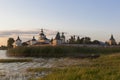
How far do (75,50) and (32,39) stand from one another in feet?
208

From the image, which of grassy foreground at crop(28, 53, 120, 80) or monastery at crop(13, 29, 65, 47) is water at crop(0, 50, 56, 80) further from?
monastery at crop(13, 29, 65, 47)

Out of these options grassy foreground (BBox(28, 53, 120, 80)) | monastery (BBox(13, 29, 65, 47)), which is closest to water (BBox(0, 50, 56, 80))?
grassy foreground (BBox(28, 53, 120, 80))

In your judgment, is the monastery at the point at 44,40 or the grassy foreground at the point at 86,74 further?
the monastery at the point at 44,40

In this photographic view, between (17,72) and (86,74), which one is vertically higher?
(86,74)

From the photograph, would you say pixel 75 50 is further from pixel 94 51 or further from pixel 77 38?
pixel 77 38

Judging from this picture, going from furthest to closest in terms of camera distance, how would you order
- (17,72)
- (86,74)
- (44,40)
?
(44,40) → (17,72) → (86,74)

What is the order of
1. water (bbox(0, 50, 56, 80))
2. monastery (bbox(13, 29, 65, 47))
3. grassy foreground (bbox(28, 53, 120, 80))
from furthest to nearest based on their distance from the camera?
monastery (bbox(13, 29, 65, 47)), water (bbox(0, 50, 56, 80)), grassy foreground (bbox(28, 53, 120, 80))

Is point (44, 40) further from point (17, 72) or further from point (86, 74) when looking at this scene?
point (86, 74)

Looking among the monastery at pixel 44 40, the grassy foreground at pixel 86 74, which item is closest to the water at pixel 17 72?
the grassy foreground at pixel 86 74

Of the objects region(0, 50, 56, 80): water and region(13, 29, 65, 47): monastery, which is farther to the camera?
region(13, 29, 65, 47): monastery

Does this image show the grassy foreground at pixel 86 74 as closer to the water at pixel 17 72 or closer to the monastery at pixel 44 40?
the water at pixel 17 72

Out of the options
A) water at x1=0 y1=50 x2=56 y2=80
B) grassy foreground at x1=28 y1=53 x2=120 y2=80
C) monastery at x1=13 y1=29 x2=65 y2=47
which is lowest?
water at x1=0 y1=50 x2=56 y2=80

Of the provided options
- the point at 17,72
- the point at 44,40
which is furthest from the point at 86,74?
the point at 44,40

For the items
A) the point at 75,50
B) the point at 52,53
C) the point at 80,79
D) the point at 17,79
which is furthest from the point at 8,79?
the point at 75,50
